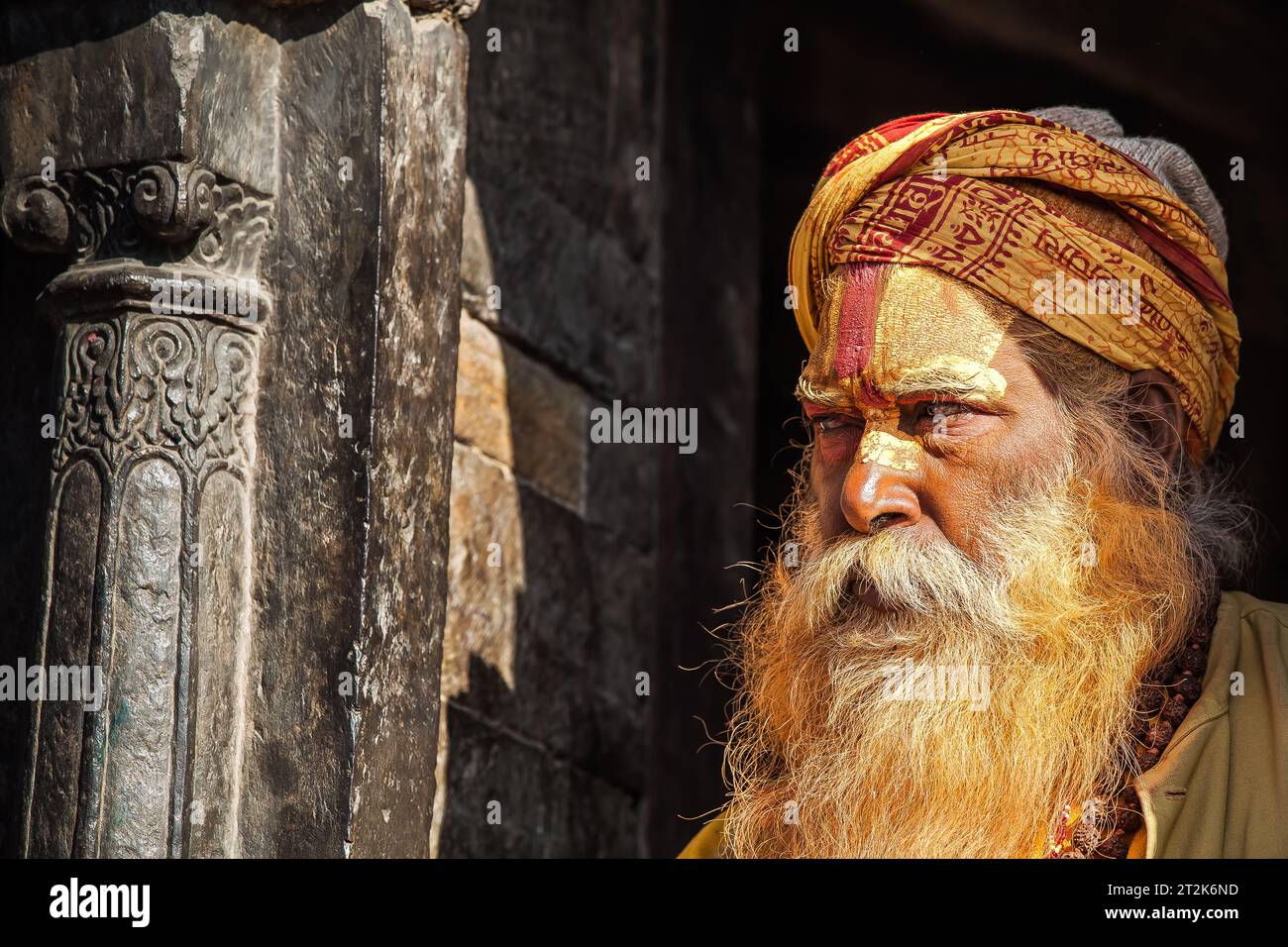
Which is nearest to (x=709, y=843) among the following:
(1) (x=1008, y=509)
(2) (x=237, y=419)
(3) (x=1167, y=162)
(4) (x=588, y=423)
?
(1) (x=1008, y=509)

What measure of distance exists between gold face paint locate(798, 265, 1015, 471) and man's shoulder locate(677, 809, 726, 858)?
74cm

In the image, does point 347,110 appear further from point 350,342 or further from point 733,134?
point 733,134

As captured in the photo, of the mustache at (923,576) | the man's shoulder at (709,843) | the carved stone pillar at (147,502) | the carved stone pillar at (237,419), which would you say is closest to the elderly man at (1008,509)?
the mustache at (923,576)

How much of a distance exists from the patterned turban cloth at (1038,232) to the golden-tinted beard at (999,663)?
9.1 inches

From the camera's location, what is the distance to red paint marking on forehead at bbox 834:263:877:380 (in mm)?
2379

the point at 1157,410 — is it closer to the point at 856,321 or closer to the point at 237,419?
the point at 856,321

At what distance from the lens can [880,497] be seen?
2342 millimetres

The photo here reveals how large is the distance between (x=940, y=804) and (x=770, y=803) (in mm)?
322

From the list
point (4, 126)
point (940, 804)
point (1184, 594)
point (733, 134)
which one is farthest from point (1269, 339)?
point (4, 126)

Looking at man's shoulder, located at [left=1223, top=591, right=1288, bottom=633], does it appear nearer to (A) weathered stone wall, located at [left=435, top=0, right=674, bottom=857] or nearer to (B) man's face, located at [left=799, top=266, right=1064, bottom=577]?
(B) man's face, located at [left=799, top=266, right=1064, bottom=577]

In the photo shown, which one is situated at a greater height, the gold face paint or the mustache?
the gold face paint

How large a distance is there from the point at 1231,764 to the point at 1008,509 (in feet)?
1.46

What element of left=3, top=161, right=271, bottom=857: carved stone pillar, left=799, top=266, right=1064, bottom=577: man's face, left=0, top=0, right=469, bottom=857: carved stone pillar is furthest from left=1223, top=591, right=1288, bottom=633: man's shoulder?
left=3, top=161, right=271, bottom=857: carved stone pillar
